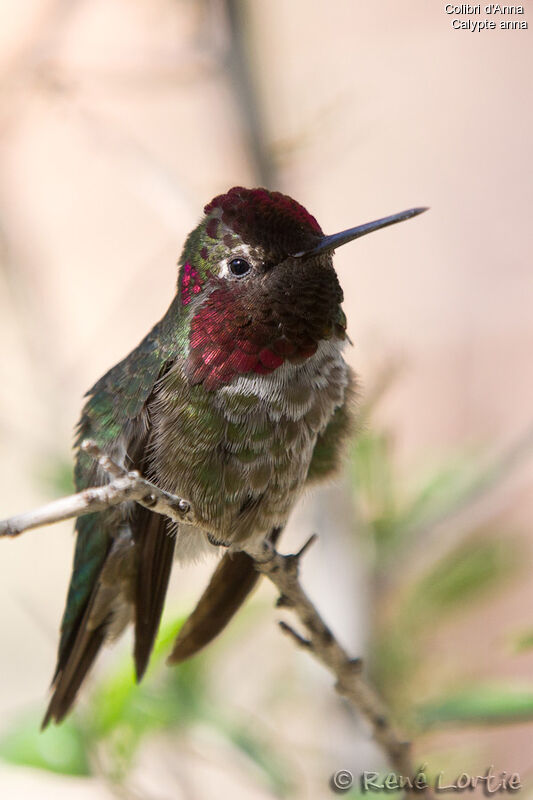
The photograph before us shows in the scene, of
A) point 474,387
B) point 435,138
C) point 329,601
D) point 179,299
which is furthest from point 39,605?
point 435,138

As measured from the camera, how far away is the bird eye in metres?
1.71

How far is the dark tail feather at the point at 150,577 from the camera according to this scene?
1.88 m

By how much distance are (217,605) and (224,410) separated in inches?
20.7

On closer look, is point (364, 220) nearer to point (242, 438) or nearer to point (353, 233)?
point (242, 438)

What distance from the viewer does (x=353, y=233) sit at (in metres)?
1.49

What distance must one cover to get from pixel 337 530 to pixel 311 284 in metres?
1.03

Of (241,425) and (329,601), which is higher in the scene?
(241,425)

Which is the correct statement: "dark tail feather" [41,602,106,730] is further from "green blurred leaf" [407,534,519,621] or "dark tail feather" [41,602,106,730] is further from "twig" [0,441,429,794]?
"green blurred leaf" [407,534,519,621]

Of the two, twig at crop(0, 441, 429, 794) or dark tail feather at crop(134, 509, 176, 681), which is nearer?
twig at crop(0, 441, 429, 794)

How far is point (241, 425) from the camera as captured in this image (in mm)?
1775

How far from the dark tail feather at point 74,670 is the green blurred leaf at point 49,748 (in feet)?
0.12

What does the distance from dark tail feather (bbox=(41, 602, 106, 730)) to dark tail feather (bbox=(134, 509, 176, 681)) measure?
0.57ft

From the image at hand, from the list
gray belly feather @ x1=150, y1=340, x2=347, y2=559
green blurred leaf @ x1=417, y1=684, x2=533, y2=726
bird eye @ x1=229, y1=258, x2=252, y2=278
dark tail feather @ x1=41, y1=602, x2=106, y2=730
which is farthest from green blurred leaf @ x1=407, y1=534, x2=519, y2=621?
bird eye @ x1=229, y1=258, x2=252, y2=278

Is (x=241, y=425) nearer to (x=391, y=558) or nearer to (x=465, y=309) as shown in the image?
(x=391, y=558)
